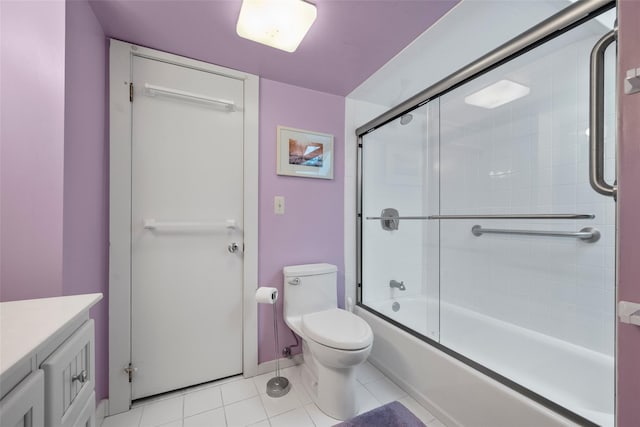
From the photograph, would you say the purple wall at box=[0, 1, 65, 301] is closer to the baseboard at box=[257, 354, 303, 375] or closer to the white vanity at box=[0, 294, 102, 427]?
the white vanity at box=[0, 294, 102, 427]

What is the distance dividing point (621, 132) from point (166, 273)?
6.42 ft

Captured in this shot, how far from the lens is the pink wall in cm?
62

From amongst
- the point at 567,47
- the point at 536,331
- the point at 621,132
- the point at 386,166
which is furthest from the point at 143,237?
the point at 567,47

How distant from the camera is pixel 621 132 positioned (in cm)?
65

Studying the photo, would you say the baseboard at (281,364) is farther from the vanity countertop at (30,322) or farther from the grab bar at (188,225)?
the vanity countertop at (30,322)

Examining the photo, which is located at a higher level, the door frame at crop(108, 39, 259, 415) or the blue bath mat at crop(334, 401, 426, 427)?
Answer: the door frame at crop(108, 39, 259, 415)

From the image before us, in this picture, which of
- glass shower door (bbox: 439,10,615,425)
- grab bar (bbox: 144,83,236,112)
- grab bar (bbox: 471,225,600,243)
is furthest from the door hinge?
grab bar (bbox: 471,225,600,243)

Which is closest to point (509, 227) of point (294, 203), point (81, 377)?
point (294, 203)

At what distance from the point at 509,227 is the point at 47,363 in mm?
2253

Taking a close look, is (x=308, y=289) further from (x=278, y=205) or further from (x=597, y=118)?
(x=597, y=118)

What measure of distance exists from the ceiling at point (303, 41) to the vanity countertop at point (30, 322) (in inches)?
50.0

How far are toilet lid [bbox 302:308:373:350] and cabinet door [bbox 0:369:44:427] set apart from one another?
101cm

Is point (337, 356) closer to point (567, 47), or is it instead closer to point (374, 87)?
point (374, 87)

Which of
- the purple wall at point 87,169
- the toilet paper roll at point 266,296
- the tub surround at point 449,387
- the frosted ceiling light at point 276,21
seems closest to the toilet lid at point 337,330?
the toilet paper roll at point 266,296
